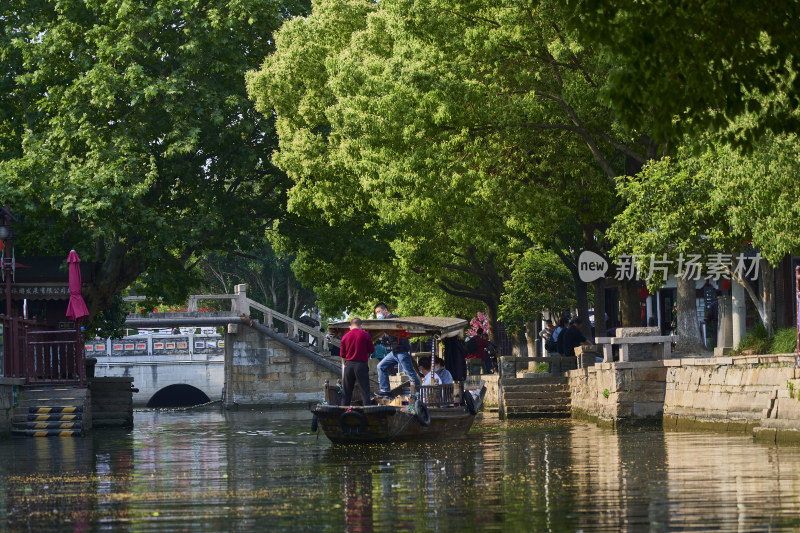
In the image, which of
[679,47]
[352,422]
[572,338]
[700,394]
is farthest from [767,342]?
[679,47]

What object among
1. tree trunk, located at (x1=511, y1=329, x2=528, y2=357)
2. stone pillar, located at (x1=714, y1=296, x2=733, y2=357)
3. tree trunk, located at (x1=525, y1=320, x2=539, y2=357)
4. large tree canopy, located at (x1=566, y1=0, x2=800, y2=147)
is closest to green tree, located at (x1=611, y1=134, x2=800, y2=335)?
stone pillar, located at (x1=714, y1=296, x2=733, y2=357)

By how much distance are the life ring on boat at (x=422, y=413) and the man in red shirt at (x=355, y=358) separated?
2.45 ft

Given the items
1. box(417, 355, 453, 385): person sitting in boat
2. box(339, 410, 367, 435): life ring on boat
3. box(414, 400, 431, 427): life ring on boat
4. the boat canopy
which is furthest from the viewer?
box(417, 355, 453, 385): person sitting in boat

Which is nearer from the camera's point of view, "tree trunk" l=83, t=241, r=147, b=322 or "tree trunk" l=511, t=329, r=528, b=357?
"tree trunk" l=83, t=241, r=147, b=322

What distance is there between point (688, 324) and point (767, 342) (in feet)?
14.0

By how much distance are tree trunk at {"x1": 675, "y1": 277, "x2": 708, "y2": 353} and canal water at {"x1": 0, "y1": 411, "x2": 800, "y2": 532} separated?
4.96 m

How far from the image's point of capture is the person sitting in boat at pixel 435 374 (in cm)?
2197

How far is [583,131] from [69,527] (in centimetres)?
1802

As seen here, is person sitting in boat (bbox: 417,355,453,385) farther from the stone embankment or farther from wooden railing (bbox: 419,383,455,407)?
the stone embankment

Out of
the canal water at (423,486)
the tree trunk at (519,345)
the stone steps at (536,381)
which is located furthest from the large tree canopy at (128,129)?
the tree trunk at (519,345)

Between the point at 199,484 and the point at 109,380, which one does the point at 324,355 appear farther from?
the point at 199,484

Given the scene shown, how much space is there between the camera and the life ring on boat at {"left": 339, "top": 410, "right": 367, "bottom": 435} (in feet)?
63.2

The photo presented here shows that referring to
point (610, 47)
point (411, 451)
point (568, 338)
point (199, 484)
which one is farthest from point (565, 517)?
point (568, 338)

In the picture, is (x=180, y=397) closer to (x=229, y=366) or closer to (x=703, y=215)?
(x=229, y=366)
